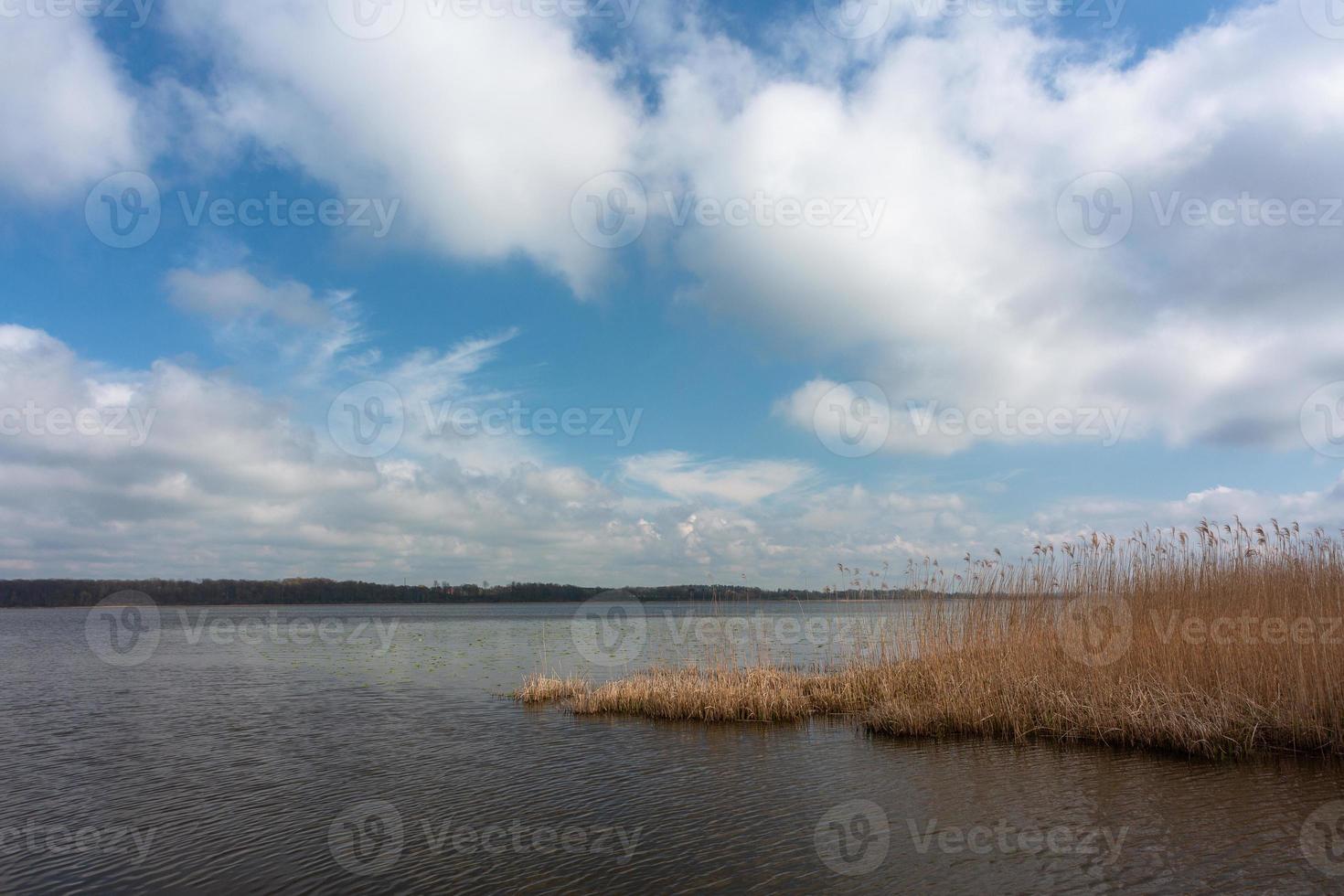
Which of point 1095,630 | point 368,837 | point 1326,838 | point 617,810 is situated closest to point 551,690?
point 617,810

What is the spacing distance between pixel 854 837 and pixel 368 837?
254 inches

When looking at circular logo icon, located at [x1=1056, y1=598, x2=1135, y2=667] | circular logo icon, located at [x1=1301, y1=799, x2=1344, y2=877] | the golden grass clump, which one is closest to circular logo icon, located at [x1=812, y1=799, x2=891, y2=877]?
circular logo icon, located at [x1=1301, y1=799, x2=1344, y2=877]

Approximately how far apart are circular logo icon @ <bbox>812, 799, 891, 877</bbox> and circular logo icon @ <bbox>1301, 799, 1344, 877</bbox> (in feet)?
14.8

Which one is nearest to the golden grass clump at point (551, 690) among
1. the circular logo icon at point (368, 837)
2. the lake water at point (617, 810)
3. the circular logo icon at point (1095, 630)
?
the lake water at point (617, 810)

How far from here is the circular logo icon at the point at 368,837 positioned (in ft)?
28.6

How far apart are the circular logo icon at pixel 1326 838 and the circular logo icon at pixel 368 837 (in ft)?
34.3

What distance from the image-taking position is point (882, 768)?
40.4ft

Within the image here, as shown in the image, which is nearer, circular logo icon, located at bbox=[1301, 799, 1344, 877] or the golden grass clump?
circular logo icon, located at bbox=[1301, 799, 1344, 877]

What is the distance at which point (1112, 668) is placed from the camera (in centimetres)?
1413

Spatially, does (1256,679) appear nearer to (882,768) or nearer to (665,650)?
(882,768)

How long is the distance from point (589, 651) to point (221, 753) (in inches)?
898

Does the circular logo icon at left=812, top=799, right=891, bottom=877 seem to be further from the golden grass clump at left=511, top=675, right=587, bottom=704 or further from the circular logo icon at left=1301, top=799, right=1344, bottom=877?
the golden grass clump at left=511, top=675, right=587, bottom=704

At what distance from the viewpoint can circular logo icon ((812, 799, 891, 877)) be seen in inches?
328

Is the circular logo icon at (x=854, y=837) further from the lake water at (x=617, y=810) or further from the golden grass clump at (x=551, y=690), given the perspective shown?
the golden grass clump at (x=551, y=690)
